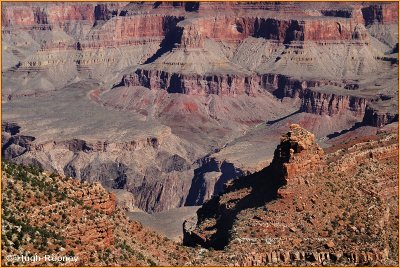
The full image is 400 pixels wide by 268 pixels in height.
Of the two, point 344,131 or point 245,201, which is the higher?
point 245,201

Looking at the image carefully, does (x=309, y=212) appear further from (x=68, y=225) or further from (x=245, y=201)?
(x=68, y=225)

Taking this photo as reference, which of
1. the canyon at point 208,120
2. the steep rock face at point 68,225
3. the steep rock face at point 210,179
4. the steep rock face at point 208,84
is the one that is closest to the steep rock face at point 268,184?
the canyon at point 208,120

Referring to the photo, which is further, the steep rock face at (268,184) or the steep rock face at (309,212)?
the steep rock face at (268,184)

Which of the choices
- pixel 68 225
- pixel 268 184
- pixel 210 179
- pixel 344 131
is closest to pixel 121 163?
pixel 210 179

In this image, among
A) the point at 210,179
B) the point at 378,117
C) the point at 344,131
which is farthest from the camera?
the point at 344,131

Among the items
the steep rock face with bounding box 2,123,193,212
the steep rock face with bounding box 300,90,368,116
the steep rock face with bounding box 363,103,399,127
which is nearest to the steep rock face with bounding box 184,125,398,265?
the steep rock face with bounding box 2,123,193,212

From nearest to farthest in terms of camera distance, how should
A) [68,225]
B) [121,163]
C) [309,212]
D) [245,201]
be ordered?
1. [68,225]
2. [309,212]
3. [245,201]
4. [121,163]

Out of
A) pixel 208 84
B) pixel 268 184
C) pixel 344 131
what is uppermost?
pixel 268 184

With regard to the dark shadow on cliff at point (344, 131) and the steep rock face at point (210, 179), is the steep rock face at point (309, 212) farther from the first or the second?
the dark shadow on cliff at point (344, 131)
